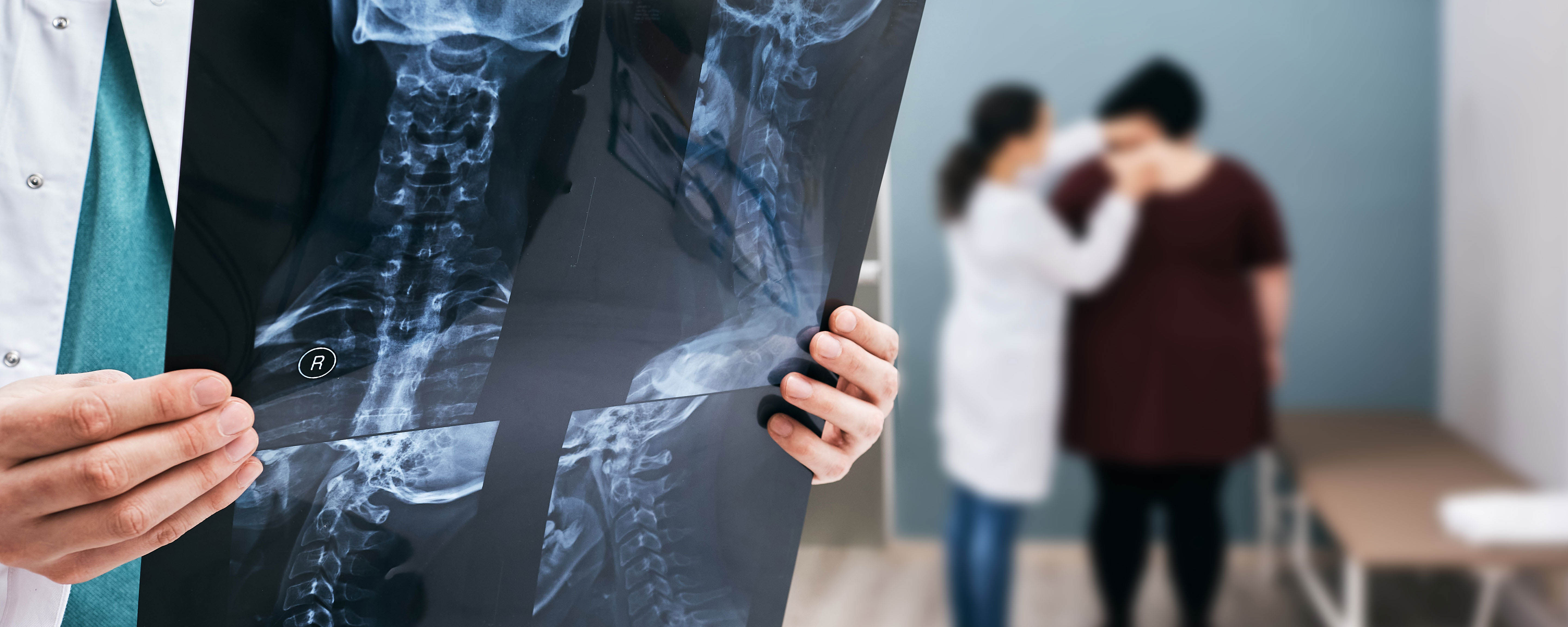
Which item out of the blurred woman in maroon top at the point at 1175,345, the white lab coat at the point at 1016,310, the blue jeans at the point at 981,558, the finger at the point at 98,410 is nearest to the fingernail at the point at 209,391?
the finger at the point at 98,410

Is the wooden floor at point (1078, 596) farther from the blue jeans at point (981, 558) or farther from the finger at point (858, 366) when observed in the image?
the finger at point (858, 366)

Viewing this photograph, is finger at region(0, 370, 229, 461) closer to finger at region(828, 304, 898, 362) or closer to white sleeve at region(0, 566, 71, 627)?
white sleeve at region(0, 566, 71, 627)

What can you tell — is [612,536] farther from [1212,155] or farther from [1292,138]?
[1292,138]

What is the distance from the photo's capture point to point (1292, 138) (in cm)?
141

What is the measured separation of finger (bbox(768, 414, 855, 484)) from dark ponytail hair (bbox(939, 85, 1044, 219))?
3.57ft

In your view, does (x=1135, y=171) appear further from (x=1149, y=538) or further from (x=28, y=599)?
(x=28, y=599)

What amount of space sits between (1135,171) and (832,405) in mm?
1172

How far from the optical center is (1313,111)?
55.2 inches

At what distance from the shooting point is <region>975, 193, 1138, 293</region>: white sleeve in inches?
52.1

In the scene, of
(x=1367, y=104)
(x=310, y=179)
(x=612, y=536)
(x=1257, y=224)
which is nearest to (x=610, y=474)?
(x=612, y=536)

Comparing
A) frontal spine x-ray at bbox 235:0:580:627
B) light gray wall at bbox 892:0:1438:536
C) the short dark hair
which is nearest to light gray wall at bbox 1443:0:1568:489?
light gray wall at bbox 892:0:1438:536

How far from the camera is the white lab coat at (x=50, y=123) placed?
0.35 meters

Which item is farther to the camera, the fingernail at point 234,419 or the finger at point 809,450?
the finger at point 809,450

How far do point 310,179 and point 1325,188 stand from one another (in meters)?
1.59
